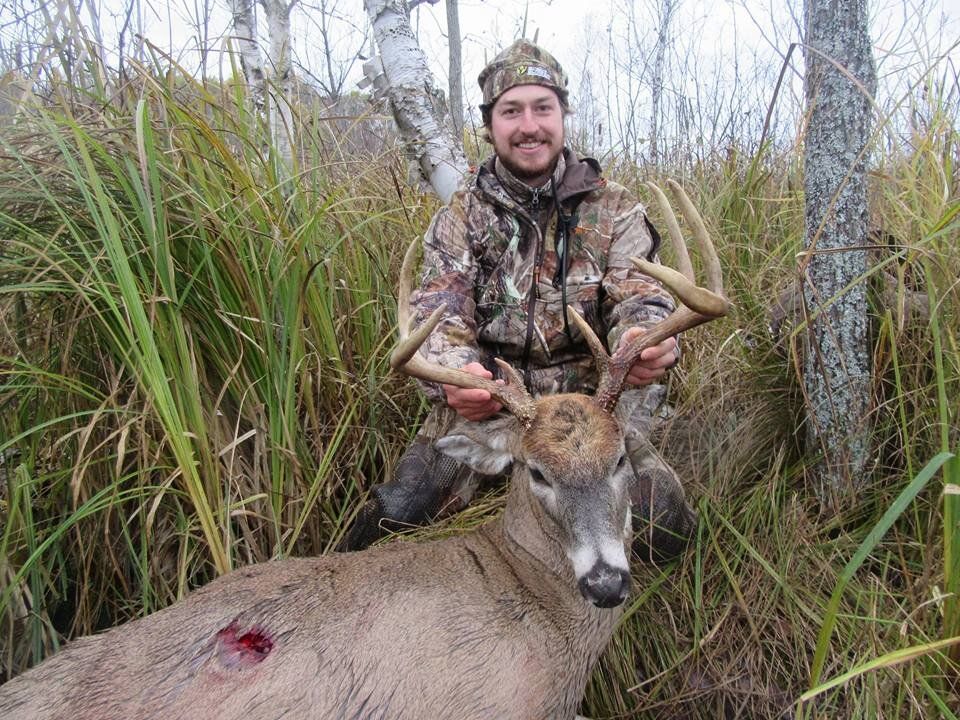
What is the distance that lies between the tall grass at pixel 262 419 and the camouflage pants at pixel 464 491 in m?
0.09

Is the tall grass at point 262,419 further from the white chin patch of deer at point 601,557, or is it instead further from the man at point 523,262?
the white chin patch of deer at point 601,557

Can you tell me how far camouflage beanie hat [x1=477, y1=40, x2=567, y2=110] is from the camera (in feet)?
11.1

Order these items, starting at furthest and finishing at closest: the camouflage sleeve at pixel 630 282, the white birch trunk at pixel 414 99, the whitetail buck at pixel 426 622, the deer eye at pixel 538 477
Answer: the white birch trunk at pixel 414 99 < the camouflage sleeve at pixel 630 282 < the deer eye at pixel 538 477 < the whitetail buck at pixel 426 622

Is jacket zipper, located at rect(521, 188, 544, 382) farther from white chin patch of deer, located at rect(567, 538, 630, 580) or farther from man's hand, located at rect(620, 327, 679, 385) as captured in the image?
white chin patch of deer, located at rect(567, 538, 630, 580)

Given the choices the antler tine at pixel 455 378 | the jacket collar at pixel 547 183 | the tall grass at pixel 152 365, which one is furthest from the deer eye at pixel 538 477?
the jacket collar at pixel 547 183

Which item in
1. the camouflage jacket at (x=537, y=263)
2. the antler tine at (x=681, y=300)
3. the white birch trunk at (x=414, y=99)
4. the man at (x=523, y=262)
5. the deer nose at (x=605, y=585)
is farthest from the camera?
the white birch trunk at (x=414, y=99)

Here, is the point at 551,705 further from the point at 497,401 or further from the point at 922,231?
the point at 922,231

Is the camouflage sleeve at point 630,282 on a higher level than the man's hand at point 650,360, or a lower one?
higher

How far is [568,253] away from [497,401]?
107cm

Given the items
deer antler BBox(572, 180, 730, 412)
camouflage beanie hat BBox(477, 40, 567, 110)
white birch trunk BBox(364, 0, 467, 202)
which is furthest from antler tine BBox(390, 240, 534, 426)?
white birch trunk BBox(364, 0, 467, 202)

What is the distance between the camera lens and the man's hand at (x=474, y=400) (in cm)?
266

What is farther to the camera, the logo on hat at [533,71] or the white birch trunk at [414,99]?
the white birch trunk at [414,99]

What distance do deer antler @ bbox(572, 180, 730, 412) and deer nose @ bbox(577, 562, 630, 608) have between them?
1.92 ft

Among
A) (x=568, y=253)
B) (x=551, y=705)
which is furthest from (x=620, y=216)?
(x=551, y=705)
